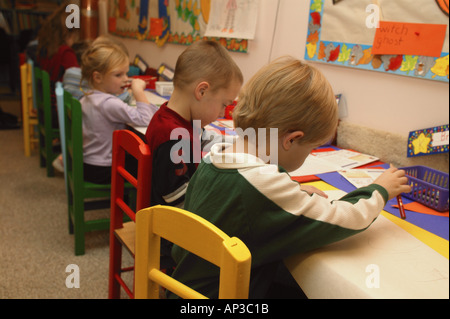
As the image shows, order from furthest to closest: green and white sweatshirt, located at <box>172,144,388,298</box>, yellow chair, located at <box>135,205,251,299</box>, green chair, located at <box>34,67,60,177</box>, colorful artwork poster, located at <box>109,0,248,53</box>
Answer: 1. green chair, located at <box>34,67,60,177</box>
2. colorful artwork poster, located at <box>109,0,248,53</box>
3. green and white sweatshirt, located at <box>172,144,388,298</box>
4. yellow chair, located at <box>135,205,251,299</box>

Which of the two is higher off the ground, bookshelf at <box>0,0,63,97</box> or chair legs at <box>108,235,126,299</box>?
bookshelf at <box>0,0,63,97</box>

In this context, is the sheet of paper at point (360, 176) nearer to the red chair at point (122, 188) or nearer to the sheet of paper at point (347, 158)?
the sheet of paper at point (347, 158)

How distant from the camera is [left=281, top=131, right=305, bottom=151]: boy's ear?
2.64ft

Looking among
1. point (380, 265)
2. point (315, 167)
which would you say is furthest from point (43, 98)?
point (380, 265)

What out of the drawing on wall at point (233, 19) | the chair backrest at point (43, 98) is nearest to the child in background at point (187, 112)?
the drawing on wall at point (233, 19)

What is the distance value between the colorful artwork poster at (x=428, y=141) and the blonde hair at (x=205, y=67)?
0.65 metres

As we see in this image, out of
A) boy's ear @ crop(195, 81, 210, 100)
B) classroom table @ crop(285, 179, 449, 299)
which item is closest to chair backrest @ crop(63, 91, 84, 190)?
boy's ear @ crop(195, 81, 210, 100)

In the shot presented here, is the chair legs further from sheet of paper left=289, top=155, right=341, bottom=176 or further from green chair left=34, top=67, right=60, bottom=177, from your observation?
green chair left=34, top=67, right=60, bottom=177

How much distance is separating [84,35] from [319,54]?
Result: 2808mm

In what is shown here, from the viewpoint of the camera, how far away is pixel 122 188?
129 cm

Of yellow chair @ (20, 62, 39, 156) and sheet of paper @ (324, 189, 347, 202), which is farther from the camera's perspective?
yellow chair @ (20, 62, 39, 156)

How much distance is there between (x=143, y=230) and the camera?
0.71 meters

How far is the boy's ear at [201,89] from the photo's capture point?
47.6 inches

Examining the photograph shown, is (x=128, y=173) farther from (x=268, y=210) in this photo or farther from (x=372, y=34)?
(x=372, y=34)
